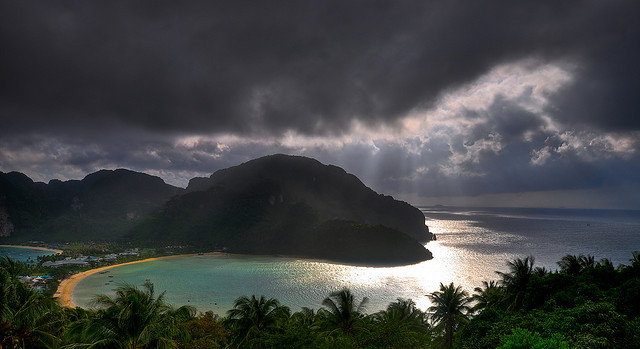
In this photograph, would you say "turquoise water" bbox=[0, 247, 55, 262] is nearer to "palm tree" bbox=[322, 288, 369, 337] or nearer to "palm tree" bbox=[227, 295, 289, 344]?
"palm tree" bbox=[227, 295, 289, 344]

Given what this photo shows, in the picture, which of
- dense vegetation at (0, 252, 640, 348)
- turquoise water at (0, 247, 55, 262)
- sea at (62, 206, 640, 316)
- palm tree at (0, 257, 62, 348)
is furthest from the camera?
turquoise water at (0, 247, 55, 262)

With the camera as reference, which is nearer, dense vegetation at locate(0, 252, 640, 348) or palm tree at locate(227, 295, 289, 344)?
dense vegetation at locate(0, 252, 640, 348)

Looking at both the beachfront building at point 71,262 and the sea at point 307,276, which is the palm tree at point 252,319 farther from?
the beachfront building at point 71,262

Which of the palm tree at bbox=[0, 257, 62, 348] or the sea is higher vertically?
the palm tree at bbox=[0, 257, 62, 348]

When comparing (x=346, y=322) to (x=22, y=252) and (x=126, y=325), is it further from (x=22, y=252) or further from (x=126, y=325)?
(x=22, y=252)

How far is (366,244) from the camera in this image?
155250 mm

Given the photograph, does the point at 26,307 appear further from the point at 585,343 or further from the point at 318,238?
the point at 318,238

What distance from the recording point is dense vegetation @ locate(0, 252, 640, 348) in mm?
12586

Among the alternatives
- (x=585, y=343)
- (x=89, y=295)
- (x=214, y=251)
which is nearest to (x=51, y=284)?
(x=89, y=295)

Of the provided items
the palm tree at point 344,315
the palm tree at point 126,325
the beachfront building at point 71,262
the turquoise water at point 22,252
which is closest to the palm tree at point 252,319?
the palm tree at point 344,315

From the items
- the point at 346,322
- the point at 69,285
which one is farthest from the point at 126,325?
the point at 69,285

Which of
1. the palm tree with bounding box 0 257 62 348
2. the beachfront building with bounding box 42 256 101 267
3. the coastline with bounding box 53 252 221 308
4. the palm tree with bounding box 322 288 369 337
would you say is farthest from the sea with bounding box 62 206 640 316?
the palm tree with bounding box 0 257 62 348

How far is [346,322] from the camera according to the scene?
105 ft

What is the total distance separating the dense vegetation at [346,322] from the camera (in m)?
12.6
